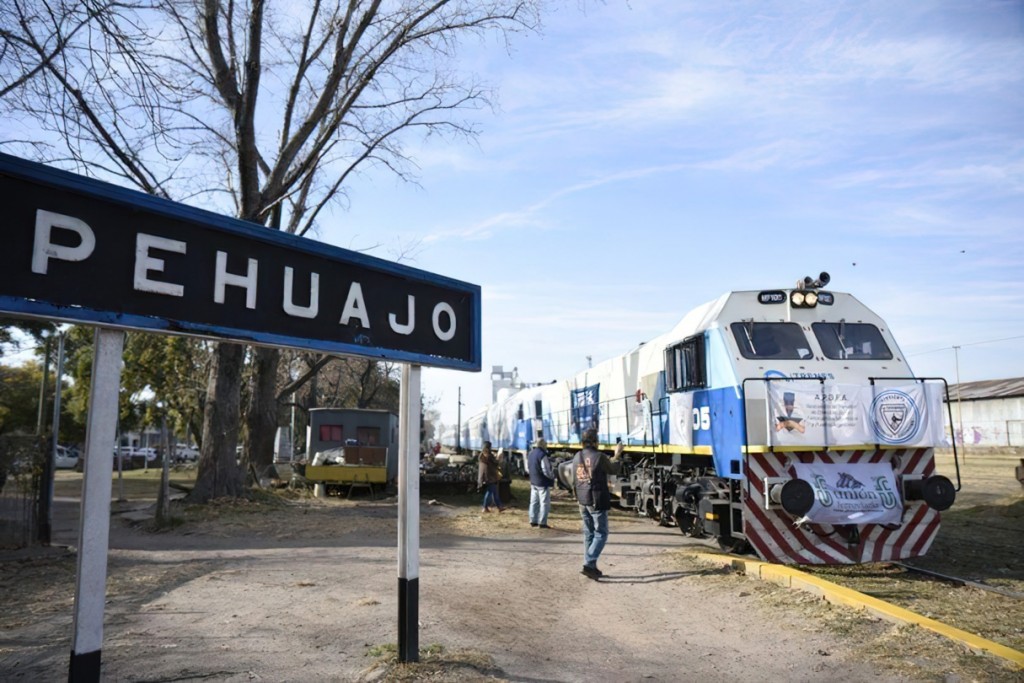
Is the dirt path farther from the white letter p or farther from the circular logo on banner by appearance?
the white letter p

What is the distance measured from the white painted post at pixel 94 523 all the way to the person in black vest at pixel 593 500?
655cm

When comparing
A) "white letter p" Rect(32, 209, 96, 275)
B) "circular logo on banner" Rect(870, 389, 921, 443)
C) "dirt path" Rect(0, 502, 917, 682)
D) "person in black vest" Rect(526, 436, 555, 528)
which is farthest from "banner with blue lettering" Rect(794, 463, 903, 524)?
"white letter p" Rect(32, 209, 96, 275)

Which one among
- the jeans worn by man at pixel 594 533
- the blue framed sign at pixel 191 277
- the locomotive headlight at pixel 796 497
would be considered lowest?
the jeans worn by man at pixel 594 533

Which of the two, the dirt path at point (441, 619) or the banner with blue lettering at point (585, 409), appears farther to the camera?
the banner with blue lettering at point (585, 409)

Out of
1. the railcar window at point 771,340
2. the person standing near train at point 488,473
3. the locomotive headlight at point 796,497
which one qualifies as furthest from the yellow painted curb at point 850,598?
the person standing near train at point 488,473

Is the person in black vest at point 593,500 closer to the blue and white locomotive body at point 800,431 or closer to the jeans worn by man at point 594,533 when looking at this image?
the jeans worn by man at point 594,533

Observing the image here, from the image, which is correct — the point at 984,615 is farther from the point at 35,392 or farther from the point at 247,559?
the point at 35,392

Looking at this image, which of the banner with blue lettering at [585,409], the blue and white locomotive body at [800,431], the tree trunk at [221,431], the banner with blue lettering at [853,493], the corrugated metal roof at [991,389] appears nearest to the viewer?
the banner with blue lettering at [853,493]

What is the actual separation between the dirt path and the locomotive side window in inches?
101

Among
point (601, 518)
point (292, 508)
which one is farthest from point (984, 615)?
point (292, 508)

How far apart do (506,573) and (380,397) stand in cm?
4935

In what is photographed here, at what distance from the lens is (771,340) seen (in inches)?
415

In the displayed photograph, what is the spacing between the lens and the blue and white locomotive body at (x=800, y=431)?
9227 mm

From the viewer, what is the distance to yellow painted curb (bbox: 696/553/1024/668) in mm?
5703
